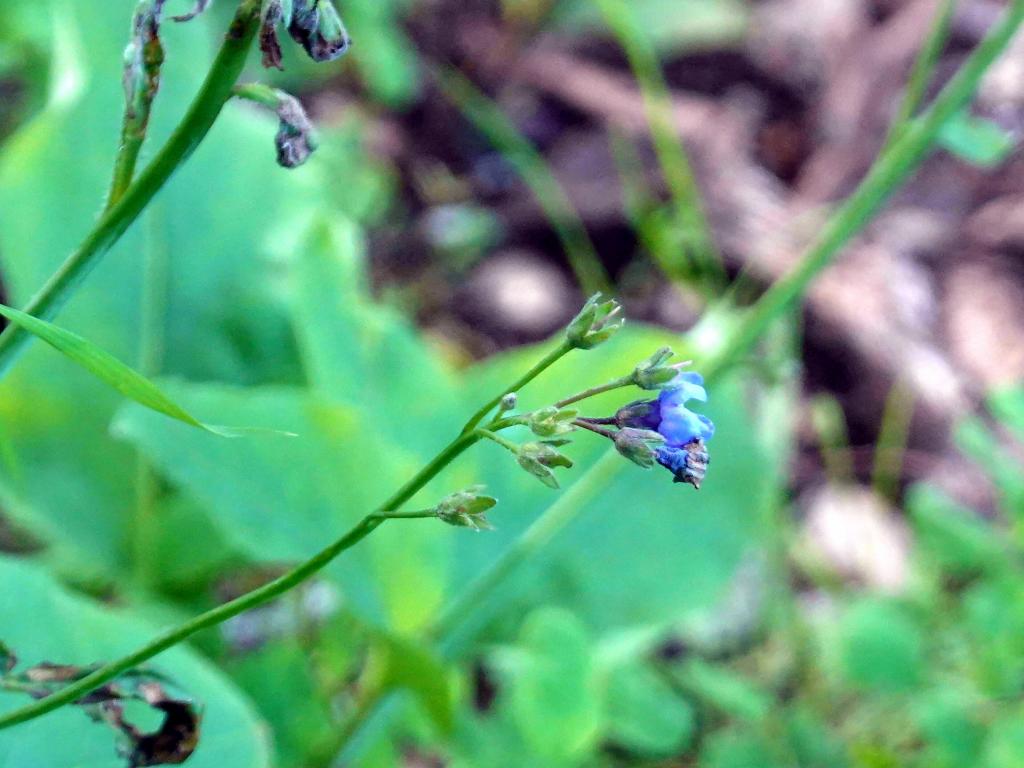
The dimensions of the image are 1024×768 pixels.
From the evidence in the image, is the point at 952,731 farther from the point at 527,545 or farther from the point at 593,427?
the point at 593,427

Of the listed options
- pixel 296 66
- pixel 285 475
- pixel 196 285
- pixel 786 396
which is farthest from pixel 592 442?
pixel 296 66

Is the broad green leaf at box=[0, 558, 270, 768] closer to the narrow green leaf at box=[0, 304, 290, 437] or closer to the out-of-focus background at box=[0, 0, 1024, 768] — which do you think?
the out-of-focus background at box=[0, 0, 1024, 768]

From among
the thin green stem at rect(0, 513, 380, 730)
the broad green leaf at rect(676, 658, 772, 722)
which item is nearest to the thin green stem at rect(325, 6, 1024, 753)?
the broad green leaf at rect(676, 658, 772, 722)

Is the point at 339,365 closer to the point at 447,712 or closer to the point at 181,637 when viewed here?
the point at 447,712

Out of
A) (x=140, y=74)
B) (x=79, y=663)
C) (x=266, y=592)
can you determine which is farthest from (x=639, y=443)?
(x=79, y=663)

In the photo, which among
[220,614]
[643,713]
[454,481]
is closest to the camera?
[220,614]

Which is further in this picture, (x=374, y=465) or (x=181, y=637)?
(x=374, y=465)
